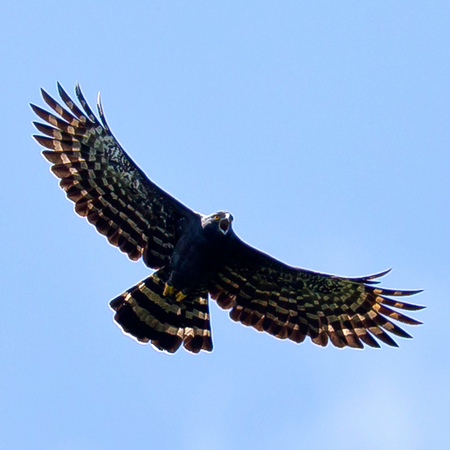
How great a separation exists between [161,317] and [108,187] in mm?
2554

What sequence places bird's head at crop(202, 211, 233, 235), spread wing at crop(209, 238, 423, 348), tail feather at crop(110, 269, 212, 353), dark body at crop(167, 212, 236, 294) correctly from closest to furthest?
bird's head at crop(202, 211, 233, 235) < dark body at crop(167, 212, 236, 294) < tail feather at crop(110, 269, 212, 353) < spread wing at crop(209, 238, 423, 348)

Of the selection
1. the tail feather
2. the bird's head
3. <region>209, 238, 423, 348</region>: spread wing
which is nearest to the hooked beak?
the bird's head

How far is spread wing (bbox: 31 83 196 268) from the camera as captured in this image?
16.0m

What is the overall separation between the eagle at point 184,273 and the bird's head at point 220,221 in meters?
0.02

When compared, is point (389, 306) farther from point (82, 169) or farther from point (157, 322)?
point (82, 169)

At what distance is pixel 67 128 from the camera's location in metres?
16.0

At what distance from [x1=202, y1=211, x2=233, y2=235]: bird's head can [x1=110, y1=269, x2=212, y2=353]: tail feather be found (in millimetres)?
1394

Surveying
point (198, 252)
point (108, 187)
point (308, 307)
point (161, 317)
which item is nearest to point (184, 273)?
point (198, 252)

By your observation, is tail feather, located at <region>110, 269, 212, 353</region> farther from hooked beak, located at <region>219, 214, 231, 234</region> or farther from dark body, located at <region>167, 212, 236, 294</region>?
hooked beak, located at <region>219, 214, 231, 234</region>

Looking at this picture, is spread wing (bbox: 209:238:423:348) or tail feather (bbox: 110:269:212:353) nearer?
tail feather (bbox: 110:269:212:353)

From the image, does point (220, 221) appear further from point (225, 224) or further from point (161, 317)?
point (161, 317)

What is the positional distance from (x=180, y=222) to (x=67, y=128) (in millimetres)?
2525

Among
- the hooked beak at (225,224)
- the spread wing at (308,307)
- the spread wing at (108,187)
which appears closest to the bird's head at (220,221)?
the hooked beak at (225,224)

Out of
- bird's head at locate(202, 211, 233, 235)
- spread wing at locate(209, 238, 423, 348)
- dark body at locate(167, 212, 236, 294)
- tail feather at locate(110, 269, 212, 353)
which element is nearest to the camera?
bird's head at locate(202, 211, 233, 235)
